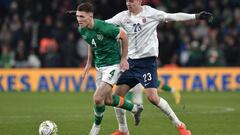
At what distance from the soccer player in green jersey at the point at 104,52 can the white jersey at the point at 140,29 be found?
57 centimetres

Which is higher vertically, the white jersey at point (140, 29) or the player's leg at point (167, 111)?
the white jersey at point (140, 29)

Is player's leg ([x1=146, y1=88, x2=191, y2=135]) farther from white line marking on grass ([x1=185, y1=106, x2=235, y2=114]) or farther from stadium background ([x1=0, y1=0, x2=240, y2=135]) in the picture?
stadium background ([x1=0, y1=0, x2=240, y2=135])

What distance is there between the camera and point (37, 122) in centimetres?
1333

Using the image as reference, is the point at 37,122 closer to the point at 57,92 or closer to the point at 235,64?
the point at 57,92

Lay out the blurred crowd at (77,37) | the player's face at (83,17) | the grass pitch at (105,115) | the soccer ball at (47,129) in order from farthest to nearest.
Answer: the blurred crowd at (77,37) → the grass pitch at (105,115) → the soccer ball at (47,129) → the player's face at (83,17)

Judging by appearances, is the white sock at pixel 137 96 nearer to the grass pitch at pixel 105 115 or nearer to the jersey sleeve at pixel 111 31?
the grass pitch at pixel 105 115

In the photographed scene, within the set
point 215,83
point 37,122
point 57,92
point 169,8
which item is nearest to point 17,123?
point 37,122

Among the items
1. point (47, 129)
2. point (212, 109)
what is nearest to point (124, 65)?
point (47, 129)

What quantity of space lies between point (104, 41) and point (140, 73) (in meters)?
→ 0.96

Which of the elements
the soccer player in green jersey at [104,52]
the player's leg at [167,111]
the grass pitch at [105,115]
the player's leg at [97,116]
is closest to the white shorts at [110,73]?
the soccer player in green jersey at [104,52]

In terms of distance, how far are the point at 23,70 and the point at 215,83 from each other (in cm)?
654

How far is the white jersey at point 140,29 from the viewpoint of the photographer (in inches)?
440

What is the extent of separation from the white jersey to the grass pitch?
139cm

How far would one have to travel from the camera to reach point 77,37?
25.9m
